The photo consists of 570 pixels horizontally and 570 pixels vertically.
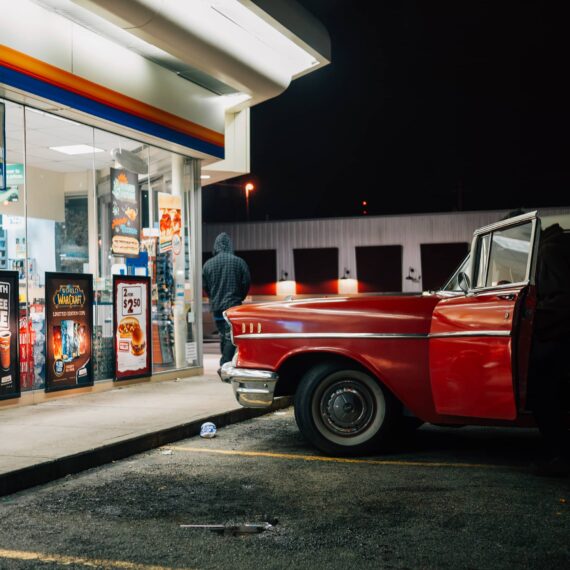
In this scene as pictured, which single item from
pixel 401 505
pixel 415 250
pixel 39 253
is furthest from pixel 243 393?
pixel 415 250

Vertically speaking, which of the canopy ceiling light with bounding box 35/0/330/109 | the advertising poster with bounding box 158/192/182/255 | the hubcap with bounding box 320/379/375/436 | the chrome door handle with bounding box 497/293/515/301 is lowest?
the hubcap with bounding box 320/379/375/436

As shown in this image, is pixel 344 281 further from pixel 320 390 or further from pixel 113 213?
pixel 320 390

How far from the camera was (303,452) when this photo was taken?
266 inches

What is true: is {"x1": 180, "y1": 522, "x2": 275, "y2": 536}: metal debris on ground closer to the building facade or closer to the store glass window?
the store glass window

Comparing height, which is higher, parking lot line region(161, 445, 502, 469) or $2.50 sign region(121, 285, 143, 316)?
$2.50 sign region(121, 285, 143, 316)

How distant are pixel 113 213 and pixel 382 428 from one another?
5.82m

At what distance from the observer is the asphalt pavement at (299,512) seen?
3.97m

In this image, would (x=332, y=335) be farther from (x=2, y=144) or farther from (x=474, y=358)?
(x=2, y=144)

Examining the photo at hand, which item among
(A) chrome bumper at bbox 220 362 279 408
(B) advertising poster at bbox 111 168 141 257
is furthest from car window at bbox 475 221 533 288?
(B) advertising poster at bbox 111 168 141 257

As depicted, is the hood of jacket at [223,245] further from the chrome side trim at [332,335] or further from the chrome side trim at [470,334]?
the chrome side trim at [470,334]

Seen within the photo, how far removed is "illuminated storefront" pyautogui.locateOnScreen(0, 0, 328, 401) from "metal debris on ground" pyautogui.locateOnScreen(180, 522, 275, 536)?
16.3 ft

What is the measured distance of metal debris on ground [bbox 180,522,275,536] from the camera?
14.5ft

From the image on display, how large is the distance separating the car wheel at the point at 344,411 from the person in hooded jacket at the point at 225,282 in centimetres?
483

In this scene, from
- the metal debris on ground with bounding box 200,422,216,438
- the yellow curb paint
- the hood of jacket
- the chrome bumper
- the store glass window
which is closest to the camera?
the yellow curb paint
